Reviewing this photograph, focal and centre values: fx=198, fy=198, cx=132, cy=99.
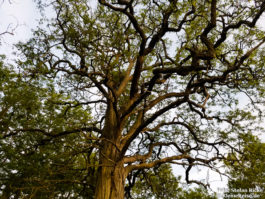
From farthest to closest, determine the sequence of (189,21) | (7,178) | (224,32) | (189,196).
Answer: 1. (189,196)
2. (7,178)
3. (189,21)
4. (224,32)

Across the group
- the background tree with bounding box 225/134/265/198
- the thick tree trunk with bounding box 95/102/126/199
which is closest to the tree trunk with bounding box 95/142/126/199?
the thick tree trunk with bounding box 95/102/126/199

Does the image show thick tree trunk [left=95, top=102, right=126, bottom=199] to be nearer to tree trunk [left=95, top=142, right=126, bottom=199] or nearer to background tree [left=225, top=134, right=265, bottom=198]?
tree trunk [left=95, top=142, right=126, bottom=199]

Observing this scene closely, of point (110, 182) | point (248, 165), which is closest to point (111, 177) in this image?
point (110, 182)

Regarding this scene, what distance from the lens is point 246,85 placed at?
6465 mm

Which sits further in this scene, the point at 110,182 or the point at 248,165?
the point at 248,165

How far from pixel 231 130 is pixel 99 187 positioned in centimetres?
498

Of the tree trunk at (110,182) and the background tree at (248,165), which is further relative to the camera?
the background tree at (248,165)

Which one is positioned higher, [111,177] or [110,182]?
[111,177]

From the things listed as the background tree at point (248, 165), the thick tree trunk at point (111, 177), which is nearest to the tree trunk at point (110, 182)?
the thick tree trunk at point (111, 177)

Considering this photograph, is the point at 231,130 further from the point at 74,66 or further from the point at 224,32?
the point at 74,66

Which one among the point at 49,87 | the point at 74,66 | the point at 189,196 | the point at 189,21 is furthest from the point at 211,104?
the point at 189,196

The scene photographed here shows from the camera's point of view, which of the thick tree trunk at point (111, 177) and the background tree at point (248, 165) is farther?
the background tree at point (248, 165)

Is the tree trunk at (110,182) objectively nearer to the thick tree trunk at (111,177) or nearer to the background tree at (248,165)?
the thick tree trunk at (111,177)

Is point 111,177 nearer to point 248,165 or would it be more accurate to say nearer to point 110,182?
point 110,182
